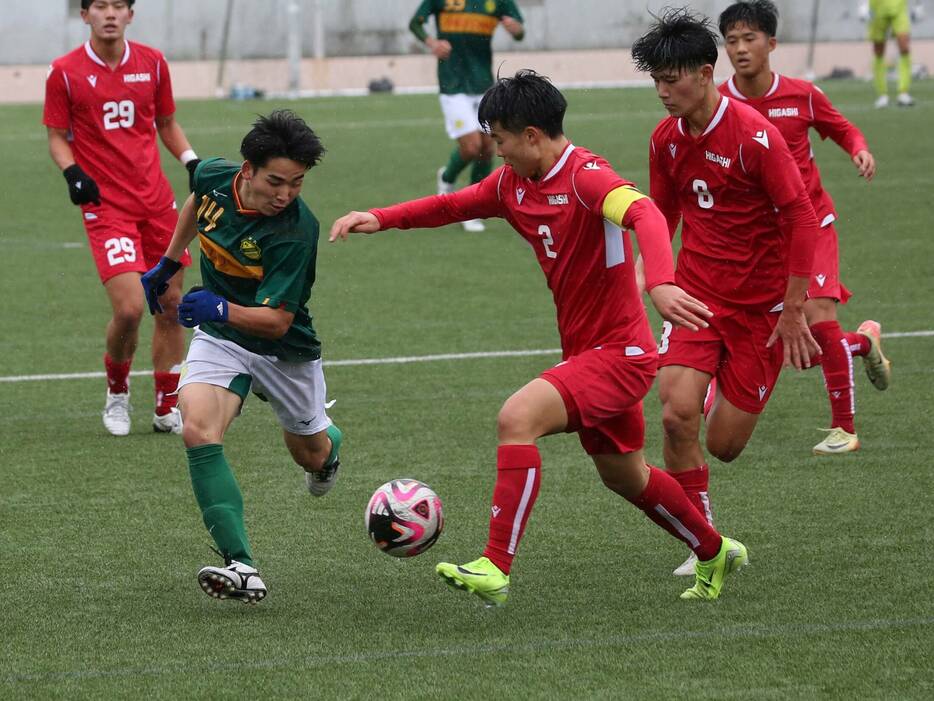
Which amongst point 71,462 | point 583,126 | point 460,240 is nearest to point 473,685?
point 71,462

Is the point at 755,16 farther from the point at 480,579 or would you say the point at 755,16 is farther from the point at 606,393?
the point at 480,579

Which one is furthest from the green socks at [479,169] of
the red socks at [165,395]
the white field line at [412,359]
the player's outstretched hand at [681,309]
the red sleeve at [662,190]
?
the player's outstretched hand at [681,309]

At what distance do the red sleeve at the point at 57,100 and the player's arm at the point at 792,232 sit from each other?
3.95 m

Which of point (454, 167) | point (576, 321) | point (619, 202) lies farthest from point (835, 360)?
point (454, 167)

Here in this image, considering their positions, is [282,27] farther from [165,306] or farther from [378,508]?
[378,508]

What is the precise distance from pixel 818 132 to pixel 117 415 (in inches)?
143

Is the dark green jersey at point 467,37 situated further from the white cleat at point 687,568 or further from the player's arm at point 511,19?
the white cleat at point 687,568

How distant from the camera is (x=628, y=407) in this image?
201 inches

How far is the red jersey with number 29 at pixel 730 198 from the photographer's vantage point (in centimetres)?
566

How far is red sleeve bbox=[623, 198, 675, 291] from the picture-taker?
188 inches

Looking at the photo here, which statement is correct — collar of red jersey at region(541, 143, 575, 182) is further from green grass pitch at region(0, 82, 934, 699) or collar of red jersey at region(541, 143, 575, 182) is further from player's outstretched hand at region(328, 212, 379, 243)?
green grass pitch at region(0, 82, 934, 699)

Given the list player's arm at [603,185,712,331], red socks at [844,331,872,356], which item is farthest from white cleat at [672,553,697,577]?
red socks at [844,331,872,356]

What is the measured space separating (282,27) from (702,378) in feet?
104

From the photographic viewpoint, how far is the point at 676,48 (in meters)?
5.53
